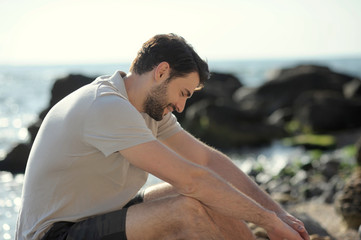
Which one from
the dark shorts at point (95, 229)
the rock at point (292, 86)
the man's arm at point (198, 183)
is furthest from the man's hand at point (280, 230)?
the rock at point (292, 86)

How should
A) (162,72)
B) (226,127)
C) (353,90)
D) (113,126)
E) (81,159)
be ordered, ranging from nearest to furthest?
1. (113,126)
2. (81,159)
3. (162,72)
4. (226,127)
5. (353,90)

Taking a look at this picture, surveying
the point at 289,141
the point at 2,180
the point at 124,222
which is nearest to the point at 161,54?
the point at 124,222

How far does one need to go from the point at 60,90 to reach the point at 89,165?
8.04 meters

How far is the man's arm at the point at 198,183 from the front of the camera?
2525mm

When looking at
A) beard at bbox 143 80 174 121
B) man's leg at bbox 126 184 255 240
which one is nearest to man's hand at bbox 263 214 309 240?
man's leg at bbox 126 184 255 240

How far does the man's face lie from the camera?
2.93 metres

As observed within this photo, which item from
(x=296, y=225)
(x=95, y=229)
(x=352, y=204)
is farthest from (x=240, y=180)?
(x=352, y=204)

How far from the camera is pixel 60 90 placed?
1041 cm

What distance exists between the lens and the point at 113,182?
8.99 ft

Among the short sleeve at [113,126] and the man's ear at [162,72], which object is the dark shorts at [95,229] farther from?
the man's ear at [162,72]

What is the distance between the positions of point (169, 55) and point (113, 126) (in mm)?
633

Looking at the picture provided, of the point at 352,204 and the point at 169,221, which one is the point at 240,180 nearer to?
the point at 169,221

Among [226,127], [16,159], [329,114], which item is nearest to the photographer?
[16,159]

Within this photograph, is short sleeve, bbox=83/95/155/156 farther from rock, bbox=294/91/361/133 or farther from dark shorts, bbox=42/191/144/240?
rock, bbox=294/91/361/133
